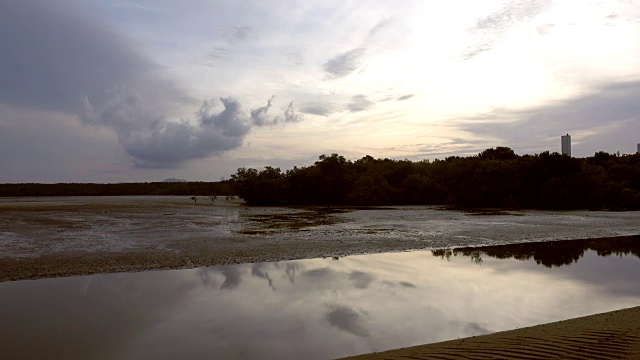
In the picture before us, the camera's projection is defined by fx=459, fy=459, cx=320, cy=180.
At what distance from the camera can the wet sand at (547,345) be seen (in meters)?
5.58

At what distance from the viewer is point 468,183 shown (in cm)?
5512

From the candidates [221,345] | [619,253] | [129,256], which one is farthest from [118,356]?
[619,253]

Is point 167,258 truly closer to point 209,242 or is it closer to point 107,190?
point 209,242

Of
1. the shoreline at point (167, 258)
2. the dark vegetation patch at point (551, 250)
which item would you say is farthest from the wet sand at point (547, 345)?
the shoreline at point (167, 258)

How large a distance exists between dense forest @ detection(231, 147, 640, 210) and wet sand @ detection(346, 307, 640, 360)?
46.0 metres

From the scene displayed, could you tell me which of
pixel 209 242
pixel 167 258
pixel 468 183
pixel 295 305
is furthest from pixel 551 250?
pixel 468 183

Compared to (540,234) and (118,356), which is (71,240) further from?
(540,234)

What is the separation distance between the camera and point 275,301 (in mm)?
9938

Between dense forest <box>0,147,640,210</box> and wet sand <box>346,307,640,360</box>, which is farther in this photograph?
dense forest <box>0,147,640,210</box>

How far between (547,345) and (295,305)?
5.02m

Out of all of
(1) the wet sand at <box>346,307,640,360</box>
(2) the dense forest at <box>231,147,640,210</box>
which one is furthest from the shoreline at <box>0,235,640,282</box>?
(2) the dense forest at <box>231,147,640,210</box>

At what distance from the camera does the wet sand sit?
18.3ft

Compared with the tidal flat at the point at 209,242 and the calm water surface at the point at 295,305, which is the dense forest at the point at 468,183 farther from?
the calm water surface at the point at 295,305

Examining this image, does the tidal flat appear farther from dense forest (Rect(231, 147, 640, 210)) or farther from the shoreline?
dense forest (Rect(231, 147, 640, 210))
